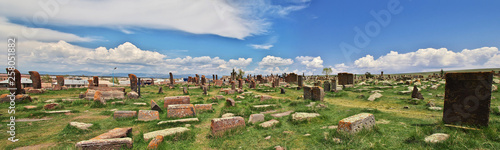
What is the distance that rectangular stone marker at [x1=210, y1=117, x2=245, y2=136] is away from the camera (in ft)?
17.1

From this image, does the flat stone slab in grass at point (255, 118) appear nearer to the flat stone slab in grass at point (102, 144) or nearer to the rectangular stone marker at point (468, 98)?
the flat stone slab in grass at point (102, 144)

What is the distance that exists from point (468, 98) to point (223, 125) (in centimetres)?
626

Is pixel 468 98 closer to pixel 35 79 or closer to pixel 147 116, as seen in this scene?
pixel 147 116

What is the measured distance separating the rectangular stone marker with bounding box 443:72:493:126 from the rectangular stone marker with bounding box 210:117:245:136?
5.56 m

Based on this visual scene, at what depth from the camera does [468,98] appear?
4.80m

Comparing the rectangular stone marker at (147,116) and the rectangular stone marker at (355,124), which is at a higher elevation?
the rectangular stone marker at (355,124)

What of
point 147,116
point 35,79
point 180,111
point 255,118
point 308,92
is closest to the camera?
point 255,118

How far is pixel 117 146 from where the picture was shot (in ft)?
13.1

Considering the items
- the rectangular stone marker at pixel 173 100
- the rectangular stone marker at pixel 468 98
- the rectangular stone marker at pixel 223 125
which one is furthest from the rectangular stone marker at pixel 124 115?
the rectangular stone marker at pixel 468 98

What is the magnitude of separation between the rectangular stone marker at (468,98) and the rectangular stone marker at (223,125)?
219 inches

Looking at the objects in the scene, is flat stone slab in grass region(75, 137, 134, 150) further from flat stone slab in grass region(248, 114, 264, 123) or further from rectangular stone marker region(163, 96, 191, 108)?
rectangular stone marker region(163, 96, 191, 108)

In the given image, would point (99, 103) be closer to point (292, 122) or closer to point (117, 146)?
point (117, 146)

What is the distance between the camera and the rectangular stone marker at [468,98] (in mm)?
4566

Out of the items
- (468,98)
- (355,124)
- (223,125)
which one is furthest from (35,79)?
(468,98)
